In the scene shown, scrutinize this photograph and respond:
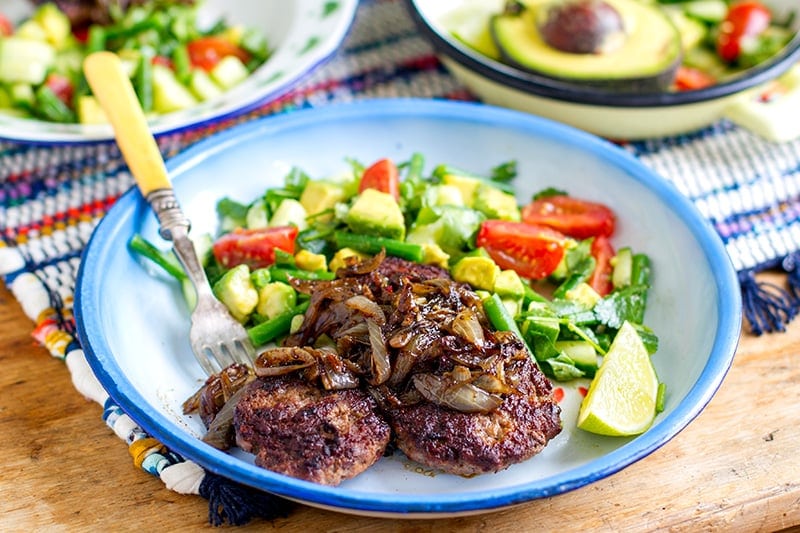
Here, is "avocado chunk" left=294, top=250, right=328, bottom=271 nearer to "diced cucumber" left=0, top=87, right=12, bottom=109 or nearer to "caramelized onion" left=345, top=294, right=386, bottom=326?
"caramelized onion" left=345, top=294, right=386, bottom=326

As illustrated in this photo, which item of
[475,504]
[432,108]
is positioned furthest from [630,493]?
[432,108]

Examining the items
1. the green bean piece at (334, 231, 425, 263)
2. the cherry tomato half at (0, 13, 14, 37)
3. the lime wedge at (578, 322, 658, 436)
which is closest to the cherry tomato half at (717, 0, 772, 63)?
the lime wedge at (578, 322, 658, 436)

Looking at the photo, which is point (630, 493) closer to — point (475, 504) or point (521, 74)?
point (475, 504)

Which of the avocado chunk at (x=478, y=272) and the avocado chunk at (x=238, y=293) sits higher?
the avocado chunk at (x=238, y=293)

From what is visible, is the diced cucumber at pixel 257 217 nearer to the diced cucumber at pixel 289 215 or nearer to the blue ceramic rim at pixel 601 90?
the diced cucumber at pixel 289 215

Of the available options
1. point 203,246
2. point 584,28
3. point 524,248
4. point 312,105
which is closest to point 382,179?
point 524,248

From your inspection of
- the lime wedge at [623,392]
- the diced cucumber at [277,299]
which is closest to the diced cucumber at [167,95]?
the diced cucumber at [277,299]
